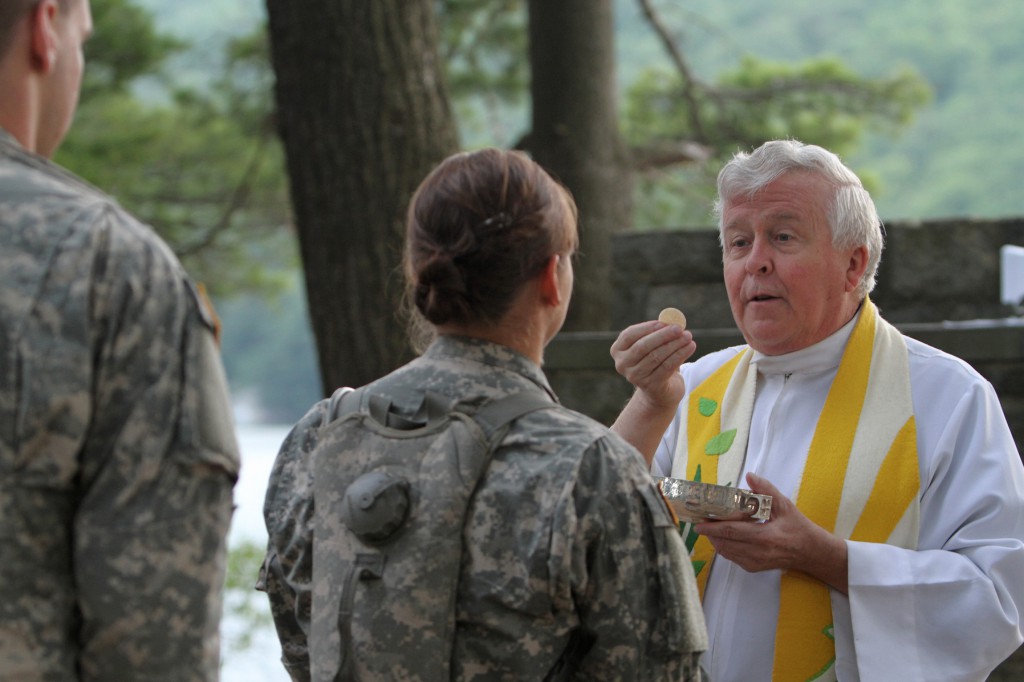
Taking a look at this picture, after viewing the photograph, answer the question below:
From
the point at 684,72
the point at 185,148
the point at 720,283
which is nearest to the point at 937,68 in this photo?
the point at 684,72

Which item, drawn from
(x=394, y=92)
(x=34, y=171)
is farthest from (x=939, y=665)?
(x=394, y=92)

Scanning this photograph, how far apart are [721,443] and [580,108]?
541 cm

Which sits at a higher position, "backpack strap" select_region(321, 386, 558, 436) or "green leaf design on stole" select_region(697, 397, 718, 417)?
"backpack strap" select_region(321, 386, 558, 436)

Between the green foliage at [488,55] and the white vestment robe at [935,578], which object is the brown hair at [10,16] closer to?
the white vestment robe at [935,578]

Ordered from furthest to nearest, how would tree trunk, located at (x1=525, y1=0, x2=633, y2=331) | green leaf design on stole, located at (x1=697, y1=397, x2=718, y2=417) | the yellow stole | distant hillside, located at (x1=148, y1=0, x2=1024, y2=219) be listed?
1. distant hillside, located at (x1=148, y1=0, x2=1024, y2=219)
2. tree trunk, located at (x1=525, y1=0, x2=633, y2=331)
3. green leaf design on stole, located at (x1=697, y1=397, x2=718, y2=417)
4. the yellow stole

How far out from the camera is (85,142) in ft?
32.8

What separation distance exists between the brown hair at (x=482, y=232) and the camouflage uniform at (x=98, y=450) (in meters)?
0.49

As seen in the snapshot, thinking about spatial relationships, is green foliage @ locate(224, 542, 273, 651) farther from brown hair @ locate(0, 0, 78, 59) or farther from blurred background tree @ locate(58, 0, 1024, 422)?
brown hair @ locate(0, 0, 78, 59)

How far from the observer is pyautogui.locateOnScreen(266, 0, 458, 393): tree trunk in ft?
19.0

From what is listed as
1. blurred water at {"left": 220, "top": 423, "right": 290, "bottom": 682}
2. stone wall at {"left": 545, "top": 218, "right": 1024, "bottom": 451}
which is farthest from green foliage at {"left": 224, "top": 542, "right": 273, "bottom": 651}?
stone wall at {"left": 545, "top": 218, "right": 1024, "bottom": 451}

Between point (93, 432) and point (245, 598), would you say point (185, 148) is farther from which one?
point (93, 432)

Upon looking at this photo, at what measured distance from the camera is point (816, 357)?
3.15 m

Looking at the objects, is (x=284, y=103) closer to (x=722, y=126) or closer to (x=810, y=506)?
(x=810, y=506)

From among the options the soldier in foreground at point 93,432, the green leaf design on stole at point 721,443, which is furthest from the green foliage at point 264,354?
the soldier in foreground at point 93,432
